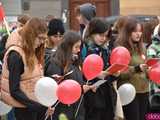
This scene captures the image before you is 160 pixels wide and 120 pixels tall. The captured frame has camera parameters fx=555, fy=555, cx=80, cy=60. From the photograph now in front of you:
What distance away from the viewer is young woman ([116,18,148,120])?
6.20m

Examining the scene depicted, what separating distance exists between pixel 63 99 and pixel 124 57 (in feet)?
3.30

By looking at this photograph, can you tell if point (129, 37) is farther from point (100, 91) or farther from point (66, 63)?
point (66, 63)

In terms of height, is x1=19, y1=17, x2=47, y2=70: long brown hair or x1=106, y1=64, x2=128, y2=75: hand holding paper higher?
x1=19, y1=17, x2=47, y2=70: long brown hair

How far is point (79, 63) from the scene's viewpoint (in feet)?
19.1

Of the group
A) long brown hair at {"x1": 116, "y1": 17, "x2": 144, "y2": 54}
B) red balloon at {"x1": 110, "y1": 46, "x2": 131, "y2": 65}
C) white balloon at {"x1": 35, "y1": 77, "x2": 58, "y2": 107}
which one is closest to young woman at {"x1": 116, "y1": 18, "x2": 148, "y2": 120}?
long brown hair at {"x1": 116, "y1": 17, "x2": 144, "y2": 54}

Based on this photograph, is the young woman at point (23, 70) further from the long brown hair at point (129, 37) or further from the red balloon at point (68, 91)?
the long brown hair at point (129, 37)

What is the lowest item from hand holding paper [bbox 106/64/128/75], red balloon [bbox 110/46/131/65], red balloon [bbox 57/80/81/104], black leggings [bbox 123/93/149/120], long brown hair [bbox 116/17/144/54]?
black leggings [bbox 123/93/149/120]

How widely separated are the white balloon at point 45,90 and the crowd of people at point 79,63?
128 mm

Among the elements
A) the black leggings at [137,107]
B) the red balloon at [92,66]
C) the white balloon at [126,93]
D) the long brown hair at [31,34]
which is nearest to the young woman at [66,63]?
the red balloon at [92,66]

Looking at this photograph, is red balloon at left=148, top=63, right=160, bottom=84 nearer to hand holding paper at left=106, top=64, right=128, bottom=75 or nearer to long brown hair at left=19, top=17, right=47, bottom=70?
hand holding paper at left=106, top=64, right=128, bottom=75

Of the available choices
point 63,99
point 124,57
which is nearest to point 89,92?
point 124,57

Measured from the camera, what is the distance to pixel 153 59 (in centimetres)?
593

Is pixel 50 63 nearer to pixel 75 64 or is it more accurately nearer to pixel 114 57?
pixel 75 64

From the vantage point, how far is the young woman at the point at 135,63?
20.3 feet
